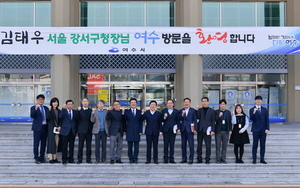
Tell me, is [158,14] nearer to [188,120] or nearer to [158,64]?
[158,64]

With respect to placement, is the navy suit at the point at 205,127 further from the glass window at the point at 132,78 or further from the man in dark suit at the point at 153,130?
the glass window at the point at 132,78

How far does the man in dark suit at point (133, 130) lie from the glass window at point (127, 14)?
19.7ft

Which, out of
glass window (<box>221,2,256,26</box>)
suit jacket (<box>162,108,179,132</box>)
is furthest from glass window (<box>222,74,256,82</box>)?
suit jacket (<box>162,108,179,132</box>)

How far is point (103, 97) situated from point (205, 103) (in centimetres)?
608

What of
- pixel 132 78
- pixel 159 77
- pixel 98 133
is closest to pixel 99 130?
pixel 98 133

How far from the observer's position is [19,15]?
46.2 feet

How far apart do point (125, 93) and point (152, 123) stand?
550 cm

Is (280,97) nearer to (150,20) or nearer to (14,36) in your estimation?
(150,20)

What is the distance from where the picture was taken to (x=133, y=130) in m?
8.84

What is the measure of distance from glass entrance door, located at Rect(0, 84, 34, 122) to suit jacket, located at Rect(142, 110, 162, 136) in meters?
7.37

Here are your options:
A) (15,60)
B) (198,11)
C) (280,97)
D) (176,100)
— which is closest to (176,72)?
(176,100)

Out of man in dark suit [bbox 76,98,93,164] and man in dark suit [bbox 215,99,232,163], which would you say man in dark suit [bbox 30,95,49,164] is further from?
man in dark suit [bbox 215,99,232,163]

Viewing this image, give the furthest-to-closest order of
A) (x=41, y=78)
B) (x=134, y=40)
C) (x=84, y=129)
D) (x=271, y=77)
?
(x=41, y=78) < (x=271, y=77) < (x=134, y=40) < (x=84, y=129)

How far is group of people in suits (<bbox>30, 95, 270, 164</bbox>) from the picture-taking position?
880 cm
